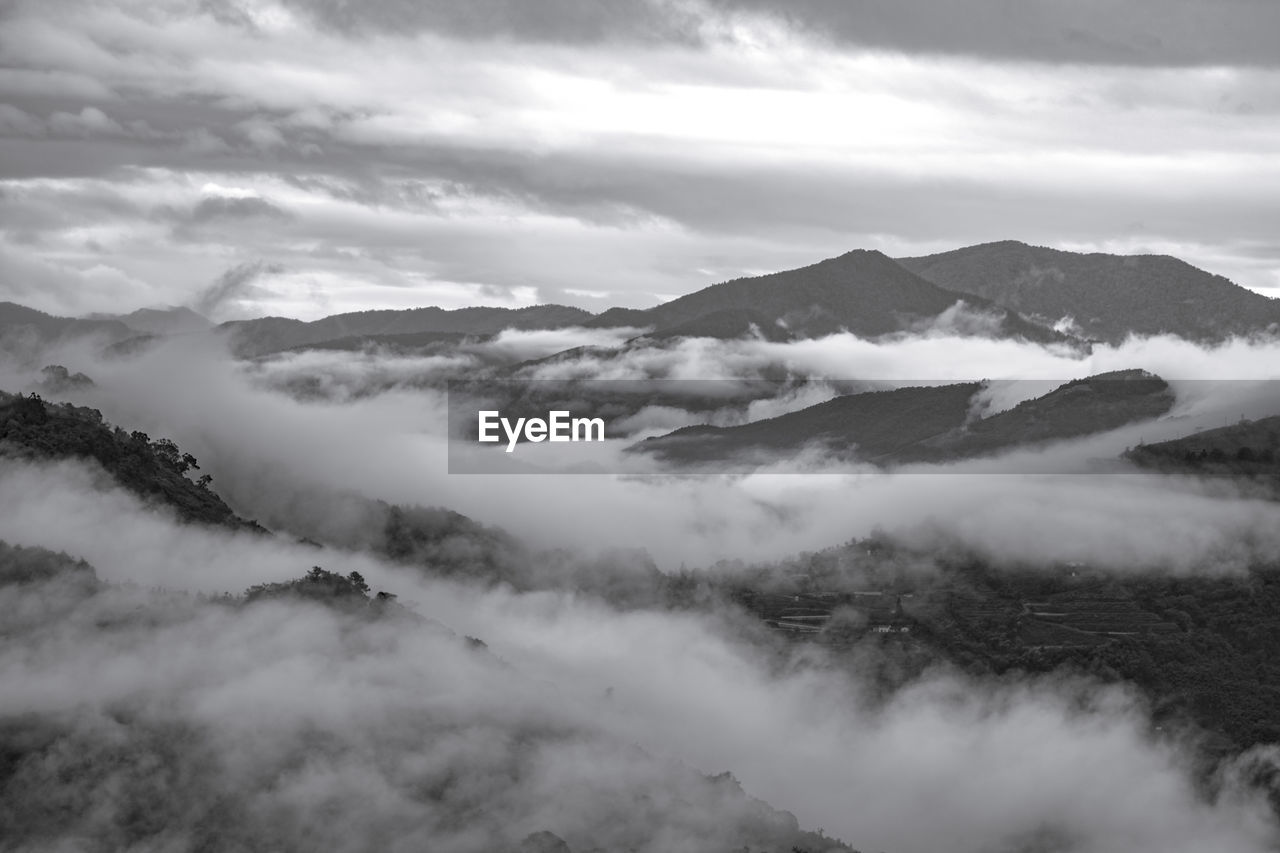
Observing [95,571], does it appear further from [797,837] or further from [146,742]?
[797,837]

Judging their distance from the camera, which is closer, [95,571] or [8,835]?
[8,835]

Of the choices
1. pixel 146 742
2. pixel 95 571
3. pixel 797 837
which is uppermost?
pixel 95 571

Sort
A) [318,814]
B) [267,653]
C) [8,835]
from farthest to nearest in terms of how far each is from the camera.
A: [267,653]
[318,814]
[8,835]

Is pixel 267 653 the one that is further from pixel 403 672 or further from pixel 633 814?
pixel 633 814

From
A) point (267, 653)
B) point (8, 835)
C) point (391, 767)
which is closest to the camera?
point (8, 835)

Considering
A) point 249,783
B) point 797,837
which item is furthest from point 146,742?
point 797,837

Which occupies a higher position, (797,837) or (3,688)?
(3,688)

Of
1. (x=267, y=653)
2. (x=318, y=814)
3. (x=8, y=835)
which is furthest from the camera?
(x=267, y=653)

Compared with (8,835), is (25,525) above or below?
above

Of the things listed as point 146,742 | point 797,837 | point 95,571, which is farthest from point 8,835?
point 797,837
